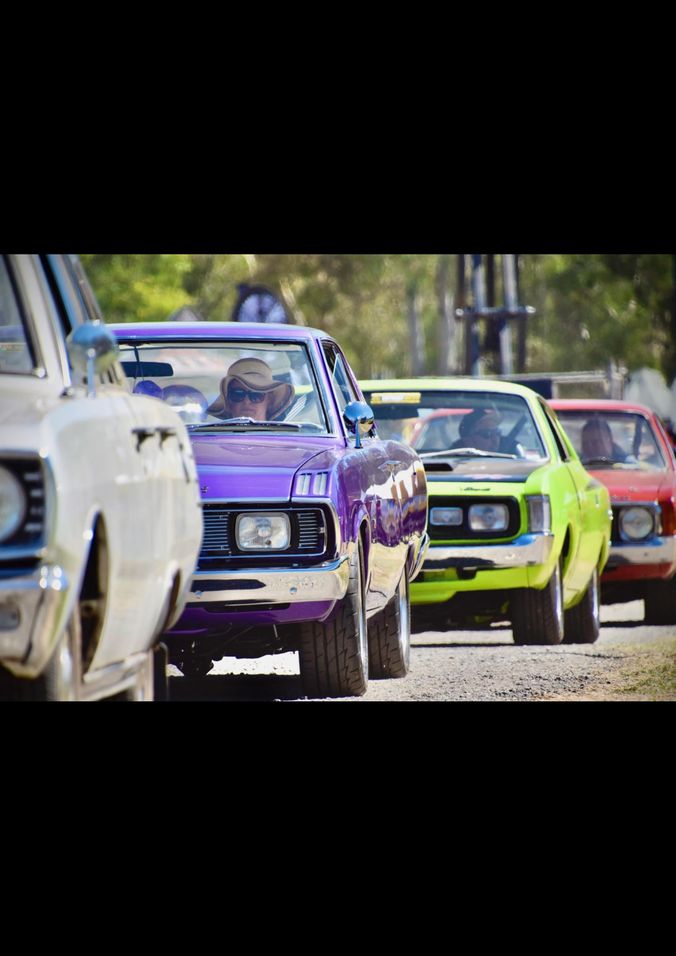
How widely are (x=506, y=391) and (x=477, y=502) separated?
1.20 metres

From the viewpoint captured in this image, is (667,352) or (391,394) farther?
(667,352)

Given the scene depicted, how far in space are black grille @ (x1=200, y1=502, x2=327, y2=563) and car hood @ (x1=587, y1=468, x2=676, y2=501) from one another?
6016mm

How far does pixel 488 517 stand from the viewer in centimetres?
1113

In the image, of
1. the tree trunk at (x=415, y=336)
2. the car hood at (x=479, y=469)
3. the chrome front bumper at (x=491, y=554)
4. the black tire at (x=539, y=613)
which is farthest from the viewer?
the tree trunk at (x=415, y=336)

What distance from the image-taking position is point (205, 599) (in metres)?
7.77

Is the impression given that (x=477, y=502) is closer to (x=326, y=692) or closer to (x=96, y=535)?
(x=326, y=692)

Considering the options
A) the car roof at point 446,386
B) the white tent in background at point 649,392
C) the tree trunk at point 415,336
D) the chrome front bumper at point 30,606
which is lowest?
the chrome front bumper at point 30,606

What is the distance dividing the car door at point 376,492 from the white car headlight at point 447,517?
1306mm

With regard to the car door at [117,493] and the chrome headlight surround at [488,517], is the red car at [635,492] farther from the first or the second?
the car door at [117,493]

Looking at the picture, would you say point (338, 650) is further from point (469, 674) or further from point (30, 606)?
point (30, 606)

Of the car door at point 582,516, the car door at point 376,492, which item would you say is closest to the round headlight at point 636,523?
the car door at point 582,516

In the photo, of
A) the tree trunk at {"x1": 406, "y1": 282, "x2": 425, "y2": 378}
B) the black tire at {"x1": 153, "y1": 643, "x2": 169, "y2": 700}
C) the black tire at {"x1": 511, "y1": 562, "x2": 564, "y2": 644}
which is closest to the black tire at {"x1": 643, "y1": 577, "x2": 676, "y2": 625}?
the black tire at {"x1": 511, "y1": 562, "x2": 564, "y2": 644}

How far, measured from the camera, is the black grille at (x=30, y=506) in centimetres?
493
